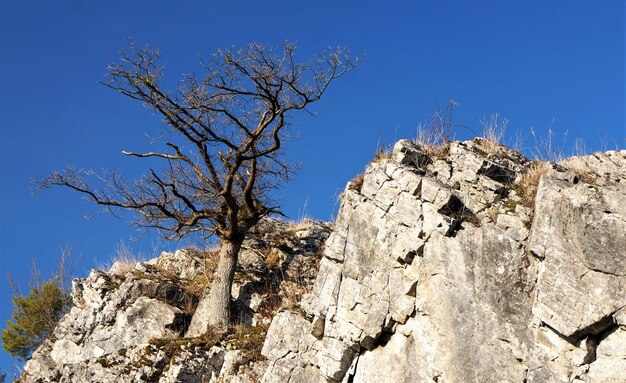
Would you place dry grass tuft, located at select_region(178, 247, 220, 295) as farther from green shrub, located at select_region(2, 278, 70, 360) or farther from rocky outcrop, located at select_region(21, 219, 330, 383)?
green shrub, located at select_region(2, 278, 70, 360)

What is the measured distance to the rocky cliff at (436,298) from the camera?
424 inches

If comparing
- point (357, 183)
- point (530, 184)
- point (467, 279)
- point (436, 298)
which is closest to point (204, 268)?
point (357, 183)

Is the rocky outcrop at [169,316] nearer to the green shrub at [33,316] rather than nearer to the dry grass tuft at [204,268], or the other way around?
the dry grass tuft at [204,268]

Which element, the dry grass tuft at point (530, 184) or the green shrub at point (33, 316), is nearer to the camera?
the dry grass tuft at point (530, 184)

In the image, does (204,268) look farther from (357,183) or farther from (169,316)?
(357,183)

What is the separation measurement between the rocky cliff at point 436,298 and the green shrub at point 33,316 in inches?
252

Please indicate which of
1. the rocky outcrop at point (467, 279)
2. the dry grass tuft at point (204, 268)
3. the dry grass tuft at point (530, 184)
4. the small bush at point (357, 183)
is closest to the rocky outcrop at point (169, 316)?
the dry grass tuft at point (204, 268)

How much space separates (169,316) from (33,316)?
9.49 meters

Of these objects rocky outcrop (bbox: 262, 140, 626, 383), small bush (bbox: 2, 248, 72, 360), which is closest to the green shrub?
small bush (bbox: 2, 248, 72, 360)

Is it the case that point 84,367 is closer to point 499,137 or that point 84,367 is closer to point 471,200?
point 471,200

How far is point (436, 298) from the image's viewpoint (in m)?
12.4

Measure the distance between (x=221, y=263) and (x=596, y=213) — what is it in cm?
1106

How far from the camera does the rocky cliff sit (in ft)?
35.3

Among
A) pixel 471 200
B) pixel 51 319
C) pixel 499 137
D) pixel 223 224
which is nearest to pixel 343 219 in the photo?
pixel 471 200
